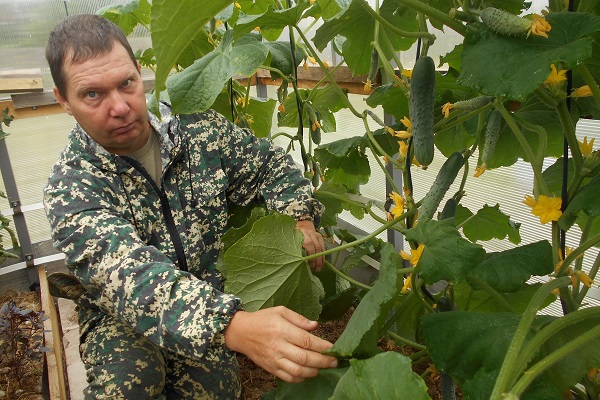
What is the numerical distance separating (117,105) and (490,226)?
798 millimetres

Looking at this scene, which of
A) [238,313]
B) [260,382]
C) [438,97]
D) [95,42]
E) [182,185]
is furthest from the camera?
[260,382]

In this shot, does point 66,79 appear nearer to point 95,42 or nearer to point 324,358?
point 95,42

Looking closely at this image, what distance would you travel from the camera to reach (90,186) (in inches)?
45.3

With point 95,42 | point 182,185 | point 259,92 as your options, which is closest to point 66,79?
point 95,42

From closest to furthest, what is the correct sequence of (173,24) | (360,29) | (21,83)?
(173,24)
(360,29)
(21,83)

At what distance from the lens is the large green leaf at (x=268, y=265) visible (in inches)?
33.7

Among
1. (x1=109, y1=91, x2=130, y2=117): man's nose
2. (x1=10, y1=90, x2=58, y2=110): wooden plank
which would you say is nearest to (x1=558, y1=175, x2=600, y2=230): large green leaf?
(x1=109, y1=91, x2=130, y2=117): man's nose

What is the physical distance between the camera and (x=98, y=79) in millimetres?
1115

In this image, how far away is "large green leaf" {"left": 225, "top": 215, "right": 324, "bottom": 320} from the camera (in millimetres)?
855

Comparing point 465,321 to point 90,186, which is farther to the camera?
point 90,186

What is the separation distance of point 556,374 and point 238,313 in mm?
427

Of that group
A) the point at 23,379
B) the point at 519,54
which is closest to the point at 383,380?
the point at 519,54

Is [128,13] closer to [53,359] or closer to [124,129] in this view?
[124,129]

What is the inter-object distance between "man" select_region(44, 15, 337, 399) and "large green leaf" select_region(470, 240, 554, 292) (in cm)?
24
